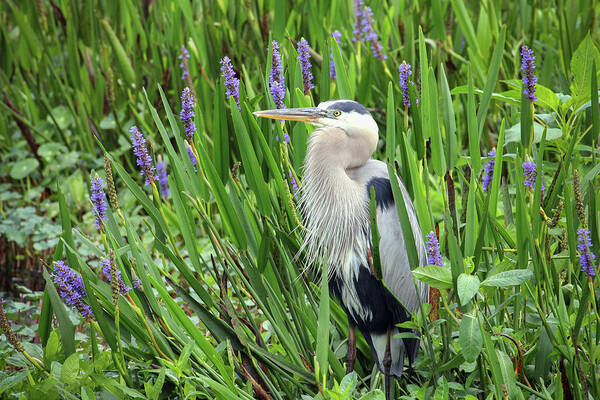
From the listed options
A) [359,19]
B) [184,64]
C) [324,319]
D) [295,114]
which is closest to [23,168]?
[184,64]

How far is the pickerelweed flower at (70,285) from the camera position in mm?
1308

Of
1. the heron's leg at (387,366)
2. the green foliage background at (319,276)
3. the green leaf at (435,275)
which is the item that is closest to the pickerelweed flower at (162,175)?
the green foliage background at (319,276)

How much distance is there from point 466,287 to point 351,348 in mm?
464

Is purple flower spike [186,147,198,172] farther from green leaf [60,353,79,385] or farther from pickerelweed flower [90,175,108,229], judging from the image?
green leaf [60,353,79,385]

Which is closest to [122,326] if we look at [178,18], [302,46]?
[302,46]

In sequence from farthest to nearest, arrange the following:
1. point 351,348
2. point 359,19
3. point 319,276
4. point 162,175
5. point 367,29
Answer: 1. point 359,19
2. point 367,29
3. point 162,175
4. point 319,276
5. point 351,348

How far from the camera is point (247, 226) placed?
60.3 inches

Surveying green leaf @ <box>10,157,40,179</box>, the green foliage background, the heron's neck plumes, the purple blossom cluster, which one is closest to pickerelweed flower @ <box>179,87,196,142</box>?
the green foliage background

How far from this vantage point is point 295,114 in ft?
4.86

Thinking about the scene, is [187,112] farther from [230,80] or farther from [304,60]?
[304,60]

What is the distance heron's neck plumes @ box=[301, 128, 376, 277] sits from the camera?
4.92 feet

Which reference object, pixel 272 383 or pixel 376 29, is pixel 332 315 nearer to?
pixel 272 383

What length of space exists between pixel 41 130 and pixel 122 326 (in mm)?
1926

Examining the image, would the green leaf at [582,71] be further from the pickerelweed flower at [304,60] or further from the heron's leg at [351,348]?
the heron's leg at [351,348]
